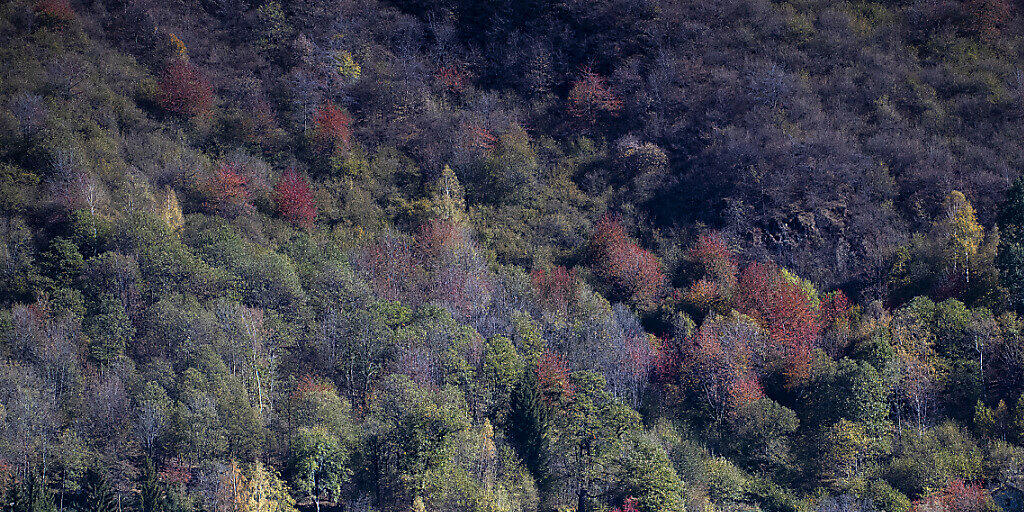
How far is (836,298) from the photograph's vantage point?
248 ft

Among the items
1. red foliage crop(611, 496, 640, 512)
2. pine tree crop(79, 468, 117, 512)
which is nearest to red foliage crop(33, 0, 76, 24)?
pine tree crop(79, 468, 117, 512)

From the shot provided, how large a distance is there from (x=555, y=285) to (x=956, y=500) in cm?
3217

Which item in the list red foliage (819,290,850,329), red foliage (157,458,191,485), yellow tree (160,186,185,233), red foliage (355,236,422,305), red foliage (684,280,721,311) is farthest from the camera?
red foliage (684,280,721,311)

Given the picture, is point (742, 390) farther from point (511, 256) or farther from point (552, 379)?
point (511, 256)

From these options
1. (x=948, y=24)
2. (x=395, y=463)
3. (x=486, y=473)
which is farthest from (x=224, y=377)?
(x=948, y=24)

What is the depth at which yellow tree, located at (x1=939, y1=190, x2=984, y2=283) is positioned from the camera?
71375 millimetres

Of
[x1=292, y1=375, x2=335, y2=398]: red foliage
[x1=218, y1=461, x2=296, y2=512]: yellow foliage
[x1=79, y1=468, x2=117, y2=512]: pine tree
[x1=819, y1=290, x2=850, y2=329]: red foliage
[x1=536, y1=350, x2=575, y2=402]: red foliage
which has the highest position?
[x1=819, y1=290, x2=850, y2=329]: red foliage

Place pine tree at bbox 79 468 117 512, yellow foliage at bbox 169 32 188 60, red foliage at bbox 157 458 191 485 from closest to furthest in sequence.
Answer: pine tree at bbox 79 468 117 512 → red foliage at bbox 157 458 191 485 → yellow foliage at bbox 169 32 188 60

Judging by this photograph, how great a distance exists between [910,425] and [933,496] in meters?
5.96

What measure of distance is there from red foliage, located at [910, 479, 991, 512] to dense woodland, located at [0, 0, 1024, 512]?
258 millimetres

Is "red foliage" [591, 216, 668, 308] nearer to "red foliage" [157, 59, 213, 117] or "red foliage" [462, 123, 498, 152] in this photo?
"red foliage" [462, 123, 498, 152]

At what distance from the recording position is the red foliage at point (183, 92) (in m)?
80.5

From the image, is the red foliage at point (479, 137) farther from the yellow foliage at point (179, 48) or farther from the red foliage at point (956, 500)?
the red foliage at point (956, 500)

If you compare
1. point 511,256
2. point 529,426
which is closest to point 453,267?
point 511,256
